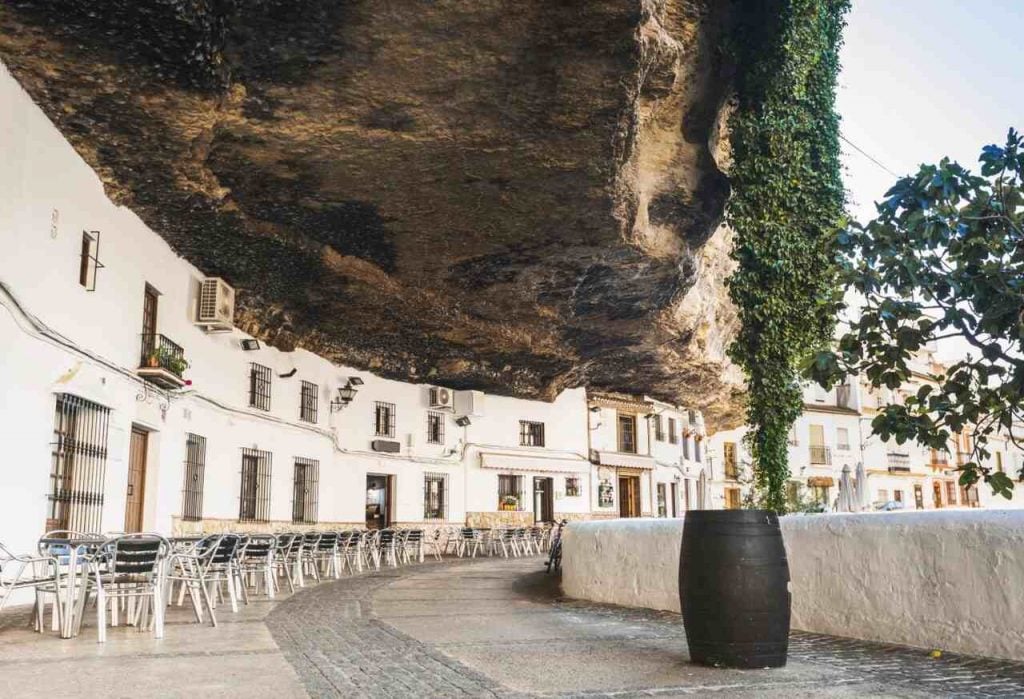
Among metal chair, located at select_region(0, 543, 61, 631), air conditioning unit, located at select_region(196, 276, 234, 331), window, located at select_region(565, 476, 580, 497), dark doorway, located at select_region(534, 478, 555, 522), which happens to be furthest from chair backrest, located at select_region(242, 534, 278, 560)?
window, located at select_region(565, 476, 580, 497)

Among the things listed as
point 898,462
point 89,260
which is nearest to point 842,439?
point 898,462

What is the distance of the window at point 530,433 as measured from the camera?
24797mm

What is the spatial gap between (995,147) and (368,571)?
42.5 ft

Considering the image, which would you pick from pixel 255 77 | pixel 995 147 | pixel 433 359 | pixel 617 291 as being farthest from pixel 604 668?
pixel 433 359

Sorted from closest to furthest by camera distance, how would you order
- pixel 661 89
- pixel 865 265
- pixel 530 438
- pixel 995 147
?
1. pixel 995 147
2. pixel 865 265
3. pixel 661 89
4. pixel 530 438

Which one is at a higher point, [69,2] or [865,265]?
[69,2]

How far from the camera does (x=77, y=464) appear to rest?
1006 centimetres

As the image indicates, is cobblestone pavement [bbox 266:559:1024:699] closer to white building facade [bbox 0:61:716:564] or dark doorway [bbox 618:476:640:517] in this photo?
white building facade [bbox 0:61:716:564]

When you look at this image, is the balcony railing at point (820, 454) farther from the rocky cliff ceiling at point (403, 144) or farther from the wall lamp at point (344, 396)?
the wall lamp at point (344, 396)

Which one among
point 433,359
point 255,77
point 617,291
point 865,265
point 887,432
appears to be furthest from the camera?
point 433,359

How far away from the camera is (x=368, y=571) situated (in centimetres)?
1552

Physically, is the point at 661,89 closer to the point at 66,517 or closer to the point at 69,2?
the point at 69,2

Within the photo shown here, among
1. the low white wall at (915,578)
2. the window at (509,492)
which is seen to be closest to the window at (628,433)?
the window at (509,492)

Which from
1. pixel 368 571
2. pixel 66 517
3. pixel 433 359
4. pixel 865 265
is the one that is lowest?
pixel 368 571
